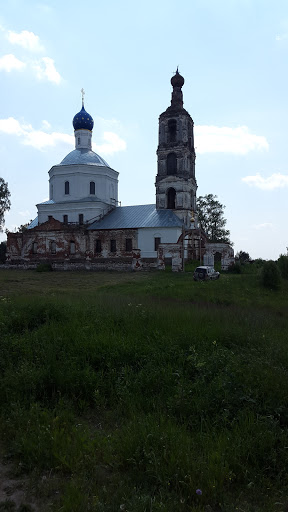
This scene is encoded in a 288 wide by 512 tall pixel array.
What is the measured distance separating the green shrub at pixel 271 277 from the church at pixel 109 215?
1523 cm

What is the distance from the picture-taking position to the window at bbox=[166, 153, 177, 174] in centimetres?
3762

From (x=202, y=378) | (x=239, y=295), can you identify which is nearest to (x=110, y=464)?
(x=202, y=378)

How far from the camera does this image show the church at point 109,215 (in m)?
36.2

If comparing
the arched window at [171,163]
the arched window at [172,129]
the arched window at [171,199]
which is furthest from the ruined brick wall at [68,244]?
the arched window at [172,129]

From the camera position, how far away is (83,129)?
43781mm

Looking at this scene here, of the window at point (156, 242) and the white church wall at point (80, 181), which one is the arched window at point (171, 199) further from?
the white church wall at point (80, 181)

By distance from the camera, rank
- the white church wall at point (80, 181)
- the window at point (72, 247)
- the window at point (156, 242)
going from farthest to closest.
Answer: the white church wall at point (80, 181) → the window at point (72, 247) → the window at point (156, 242)

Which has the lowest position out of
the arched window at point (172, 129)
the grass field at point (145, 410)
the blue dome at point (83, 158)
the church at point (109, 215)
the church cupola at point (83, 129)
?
the grass field at point (145, 410)

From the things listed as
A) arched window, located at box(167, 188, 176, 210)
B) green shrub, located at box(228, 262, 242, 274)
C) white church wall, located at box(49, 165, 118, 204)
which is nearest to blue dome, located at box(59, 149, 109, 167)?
white church wall, located at box(49, 165, 118, 204)

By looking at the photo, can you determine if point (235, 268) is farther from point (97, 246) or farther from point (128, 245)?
point (97, 246)

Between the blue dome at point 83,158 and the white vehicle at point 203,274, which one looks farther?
the blue dome at point 83,158

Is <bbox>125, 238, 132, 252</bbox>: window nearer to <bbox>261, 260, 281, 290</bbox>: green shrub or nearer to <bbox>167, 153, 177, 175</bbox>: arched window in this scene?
<bbox>167, 153, 177, 175</bbox>: arched window

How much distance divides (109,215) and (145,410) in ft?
116

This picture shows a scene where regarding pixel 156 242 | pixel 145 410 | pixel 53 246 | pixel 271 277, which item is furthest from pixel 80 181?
pixel 145 410
